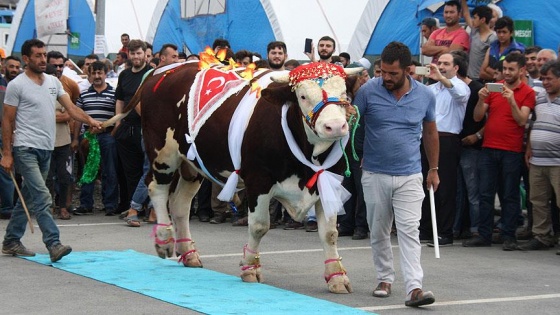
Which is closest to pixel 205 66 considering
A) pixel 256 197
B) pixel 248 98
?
pixel 248 98

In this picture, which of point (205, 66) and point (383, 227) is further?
point (205, 66)

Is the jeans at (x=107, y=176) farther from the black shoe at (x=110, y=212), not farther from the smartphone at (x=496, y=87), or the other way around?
the smartphone at (x=496, y=87)

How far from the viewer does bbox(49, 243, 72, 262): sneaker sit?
10.4 m

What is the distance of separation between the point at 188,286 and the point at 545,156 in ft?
15.2

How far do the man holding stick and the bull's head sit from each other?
300 centimetres

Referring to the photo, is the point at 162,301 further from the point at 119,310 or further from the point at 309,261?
the point at 309,261

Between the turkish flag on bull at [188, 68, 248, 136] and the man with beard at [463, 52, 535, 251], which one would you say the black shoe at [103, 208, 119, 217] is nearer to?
the turkish flag on bull at [188, 68, 248, 136]

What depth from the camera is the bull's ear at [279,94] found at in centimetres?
919

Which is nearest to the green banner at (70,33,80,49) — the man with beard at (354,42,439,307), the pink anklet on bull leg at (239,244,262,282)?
the pink anklet on bull leg at (239,244,262,282)

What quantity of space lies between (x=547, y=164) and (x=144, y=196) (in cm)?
561

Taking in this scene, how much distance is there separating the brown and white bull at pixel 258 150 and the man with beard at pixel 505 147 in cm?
329

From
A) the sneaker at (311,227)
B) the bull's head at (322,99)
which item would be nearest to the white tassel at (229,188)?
the bull's head at (322,99)

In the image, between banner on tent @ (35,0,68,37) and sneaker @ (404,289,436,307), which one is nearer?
sneaker @ (404,289,436,307)

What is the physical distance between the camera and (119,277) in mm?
9727
